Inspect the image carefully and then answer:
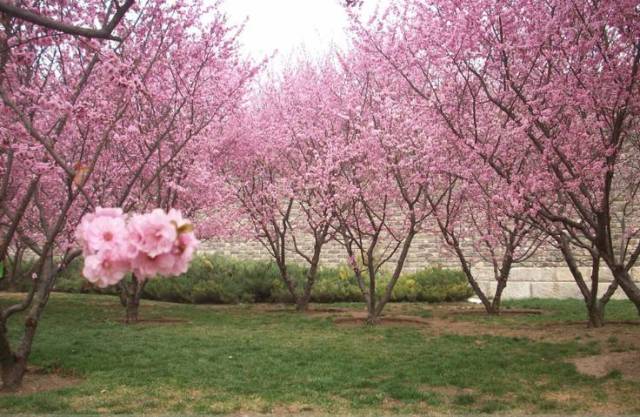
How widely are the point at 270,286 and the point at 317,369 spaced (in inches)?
378

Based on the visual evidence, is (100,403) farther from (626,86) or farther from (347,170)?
(347,170)

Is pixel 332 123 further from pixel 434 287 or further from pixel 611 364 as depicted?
pixel 611 364

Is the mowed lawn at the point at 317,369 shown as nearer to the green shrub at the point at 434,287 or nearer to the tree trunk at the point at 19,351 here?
the tree trunk at the point at 19,351

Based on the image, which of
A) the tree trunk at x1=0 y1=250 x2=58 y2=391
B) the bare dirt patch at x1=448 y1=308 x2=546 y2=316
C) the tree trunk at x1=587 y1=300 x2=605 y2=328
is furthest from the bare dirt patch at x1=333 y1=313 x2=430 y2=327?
the tree trunk at x1=0 y1=250 x2=58 y2=391

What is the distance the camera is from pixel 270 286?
16.6m

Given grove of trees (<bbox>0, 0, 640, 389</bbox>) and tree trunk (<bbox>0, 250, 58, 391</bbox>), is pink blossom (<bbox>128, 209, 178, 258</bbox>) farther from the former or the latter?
tree trunk (<bbox>0, 250, 58, 391</bbox>)

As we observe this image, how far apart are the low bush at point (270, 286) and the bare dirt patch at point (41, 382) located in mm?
9286

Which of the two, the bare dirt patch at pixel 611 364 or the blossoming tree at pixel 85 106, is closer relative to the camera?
the blossoming tree at pixel 85 106

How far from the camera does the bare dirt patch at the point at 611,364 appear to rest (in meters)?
6.76

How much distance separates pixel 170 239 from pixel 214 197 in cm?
1106

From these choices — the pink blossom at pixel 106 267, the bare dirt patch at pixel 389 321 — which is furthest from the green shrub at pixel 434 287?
the pink blossom at pixel 106 267

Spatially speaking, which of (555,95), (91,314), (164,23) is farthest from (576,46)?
(91,314)

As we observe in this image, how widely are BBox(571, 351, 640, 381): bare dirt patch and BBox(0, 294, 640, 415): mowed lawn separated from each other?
148 millimetres

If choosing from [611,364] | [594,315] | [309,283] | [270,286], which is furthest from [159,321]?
[611,364]
